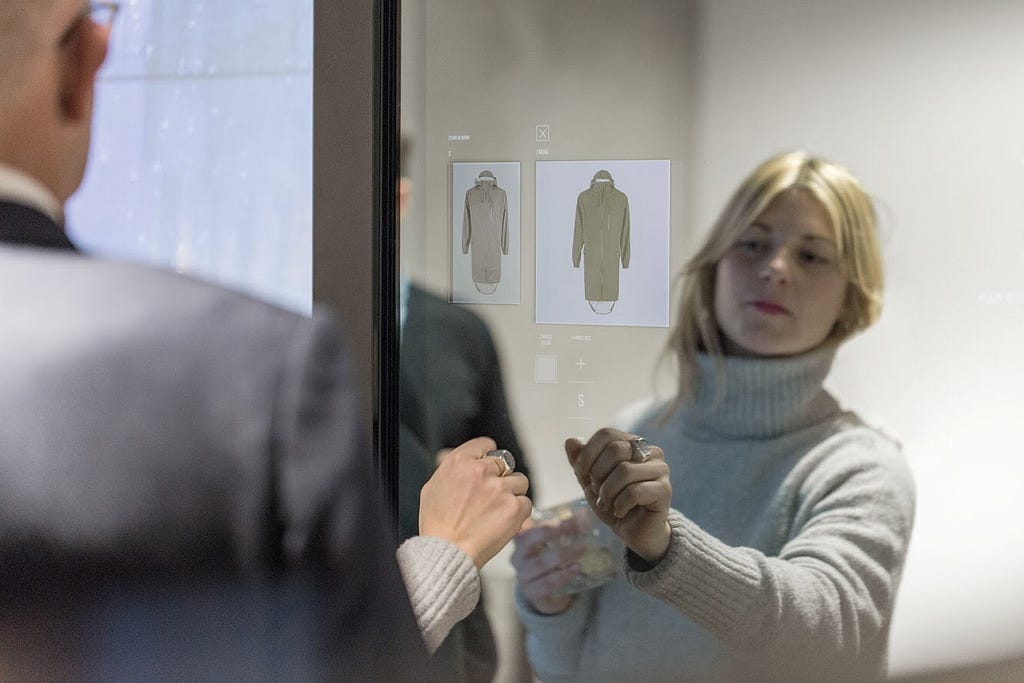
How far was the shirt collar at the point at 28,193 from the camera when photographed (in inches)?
34.6

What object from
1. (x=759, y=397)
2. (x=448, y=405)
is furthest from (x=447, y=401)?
(x=759, y=397)

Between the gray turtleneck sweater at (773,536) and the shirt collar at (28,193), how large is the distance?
582 mm

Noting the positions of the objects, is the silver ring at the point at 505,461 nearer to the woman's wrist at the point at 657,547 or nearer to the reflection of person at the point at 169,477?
the reflection of person at the point at 169,477

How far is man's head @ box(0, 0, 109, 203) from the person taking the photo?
2.87ft

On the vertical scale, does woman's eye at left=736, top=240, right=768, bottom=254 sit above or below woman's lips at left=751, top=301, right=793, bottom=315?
above

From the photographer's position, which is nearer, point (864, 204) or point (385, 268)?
point (864, 204)

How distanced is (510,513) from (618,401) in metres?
0.13

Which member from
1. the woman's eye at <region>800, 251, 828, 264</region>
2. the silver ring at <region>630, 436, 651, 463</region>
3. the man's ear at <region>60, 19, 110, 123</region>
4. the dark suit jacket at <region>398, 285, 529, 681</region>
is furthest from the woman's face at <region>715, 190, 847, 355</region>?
the man's ear at <region>60, 19, 110, 123</region>

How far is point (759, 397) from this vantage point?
0.73m

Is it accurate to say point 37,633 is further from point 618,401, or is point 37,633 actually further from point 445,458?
point 618,401

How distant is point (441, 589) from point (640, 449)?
Answer: 21 centimetres

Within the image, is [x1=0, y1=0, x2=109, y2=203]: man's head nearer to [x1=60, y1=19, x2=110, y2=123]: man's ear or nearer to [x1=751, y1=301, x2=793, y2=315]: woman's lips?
[x1=60, y1=19, x2=110, y2=123]: man's ear

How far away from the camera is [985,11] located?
0.68 metres

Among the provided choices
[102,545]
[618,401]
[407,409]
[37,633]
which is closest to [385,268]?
[407,409]
